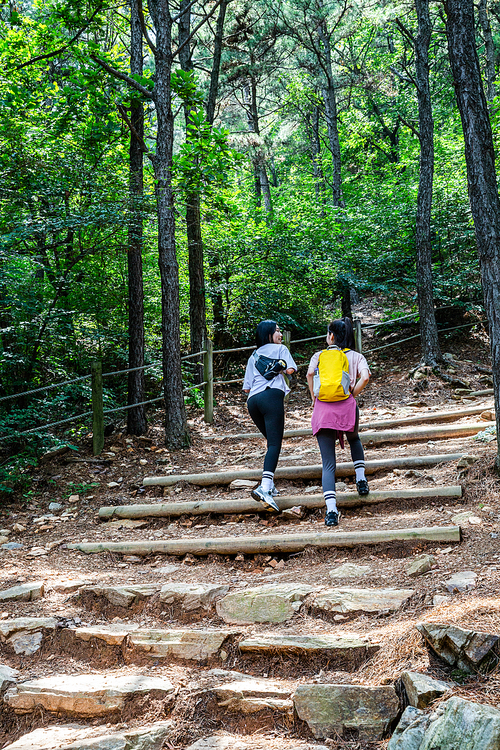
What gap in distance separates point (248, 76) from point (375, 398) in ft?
33.0

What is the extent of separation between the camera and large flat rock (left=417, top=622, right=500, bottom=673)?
2.34 meters

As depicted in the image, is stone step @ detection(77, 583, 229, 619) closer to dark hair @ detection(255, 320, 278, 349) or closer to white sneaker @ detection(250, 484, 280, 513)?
white sneaker @ detection(250, 484, 280, 513)

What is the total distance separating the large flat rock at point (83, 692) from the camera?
9.49ft

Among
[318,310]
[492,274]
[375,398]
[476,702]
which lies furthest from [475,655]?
[318,310]

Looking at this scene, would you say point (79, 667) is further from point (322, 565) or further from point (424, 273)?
point (424, 273)

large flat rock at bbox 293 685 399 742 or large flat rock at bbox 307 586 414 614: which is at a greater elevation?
large flat rock at bbox 307 586 414 614

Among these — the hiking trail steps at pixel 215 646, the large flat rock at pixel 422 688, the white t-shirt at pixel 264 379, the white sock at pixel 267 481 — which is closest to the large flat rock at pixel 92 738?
the hiking trail steps at pixel 215 646

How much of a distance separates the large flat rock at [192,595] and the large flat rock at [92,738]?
0.99 m

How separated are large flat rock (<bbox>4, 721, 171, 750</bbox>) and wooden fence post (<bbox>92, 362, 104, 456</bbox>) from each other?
480cm

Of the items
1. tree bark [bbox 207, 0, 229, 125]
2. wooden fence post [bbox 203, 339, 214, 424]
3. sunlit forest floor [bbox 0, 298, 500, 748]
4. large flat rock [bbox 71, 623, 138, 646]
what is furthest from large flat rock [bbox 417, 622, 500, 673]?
tree bark [bbox 207, 0, 229, 125]

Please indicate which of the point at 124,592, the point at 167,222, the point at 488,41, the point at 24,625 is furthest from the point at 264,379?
the point at 488,41

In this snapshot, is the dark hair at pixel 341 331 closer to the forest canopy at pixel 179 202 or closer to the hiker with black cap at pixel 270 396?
the hiker with black cap at pixel 270 396

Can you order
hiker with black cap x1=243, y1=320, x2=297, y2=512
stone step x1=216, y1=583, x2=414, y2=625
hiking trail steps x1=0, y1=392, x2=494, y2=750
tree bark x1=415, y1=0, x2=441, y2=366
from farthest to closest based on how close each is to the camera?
1. tree bark x1=415, y1=0, x2=441, y2=366
2. hiker with black cap x1=243, y1=320, x2=297, y2=512
3. stone step x1=216, y1=583, x2=414, y2=625
4. hiking trail steps x1=0, y1=392, x2=494, y2=750

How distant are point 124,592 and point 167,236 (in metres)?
5.14
